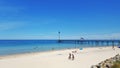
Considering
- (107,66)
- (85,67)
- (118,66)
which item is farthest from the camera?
(85,67)

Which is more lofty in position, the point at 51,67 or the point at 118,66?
the point at 118,66

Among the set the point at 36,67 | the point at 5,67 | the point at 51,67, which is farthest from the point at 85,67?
the point at 5,67

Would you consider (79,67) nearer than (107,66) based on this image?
No

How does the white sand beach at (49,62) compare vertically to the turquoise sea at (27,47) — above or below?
above

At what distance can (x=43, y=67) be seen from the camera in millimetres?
17266

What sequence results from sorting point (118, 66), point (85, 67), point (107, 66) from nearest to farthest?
1. point (118, 66)
2. point (107, 66)
3. point (85, 67)

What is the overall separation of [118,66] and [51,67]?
8.60 metres

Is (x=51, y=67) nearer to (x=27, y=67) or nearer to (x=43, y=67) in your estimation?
(x=43, y=67)

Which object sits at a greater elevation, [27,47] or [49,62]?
[49,62]

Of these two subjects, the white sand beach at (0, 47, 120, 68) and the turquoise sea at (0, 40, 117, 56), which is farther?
the turquoise sea at (0, 40, 117, 56)

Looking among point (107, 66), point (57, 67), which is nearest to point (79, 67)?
point (57, 67)

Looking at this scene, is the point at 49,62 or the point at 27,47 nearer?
the point at 49,62

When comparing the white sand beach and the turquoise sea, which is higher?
the white sand beach

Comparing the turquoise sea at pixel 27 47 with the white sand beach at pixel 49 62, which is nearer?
the white sand beach at pixel 49 62
